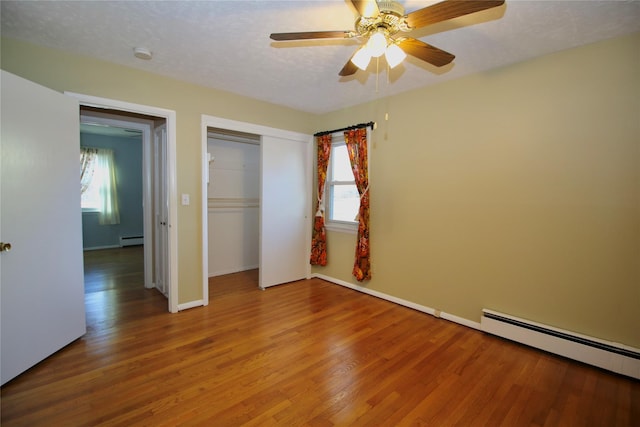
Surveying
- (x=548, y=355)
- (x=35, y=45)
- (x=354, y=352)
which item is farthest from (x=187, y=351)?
(x=548, y=355)

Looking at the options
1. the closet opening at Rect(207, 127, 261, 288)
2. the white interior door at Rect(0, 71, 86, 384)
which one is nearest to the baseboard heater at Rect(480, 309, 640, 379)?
the closet opening at Rect(207, 127, 261, 288)

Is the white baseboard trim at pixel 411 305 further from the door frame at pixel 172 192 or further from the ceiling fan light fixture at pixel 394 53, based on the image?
the ceiling fan light fixture at pixel 394 53

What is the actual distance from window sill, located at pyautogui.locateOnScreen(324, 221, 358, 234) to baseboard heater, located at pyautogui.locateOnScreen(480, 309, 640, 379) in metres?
1.77

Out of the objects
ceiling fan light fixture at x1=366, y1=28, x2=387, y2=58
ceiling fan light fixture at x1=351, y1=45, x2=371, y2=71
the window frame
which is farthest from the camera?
the window frame

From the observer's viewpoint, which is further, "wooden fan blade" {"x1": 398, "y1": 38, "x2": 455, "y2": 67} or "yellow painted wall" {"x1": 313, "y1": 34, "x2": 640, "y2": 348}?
"yellow painted wall" {"x1": 313, "y1": 34, "x2": 640, "y2": 348}

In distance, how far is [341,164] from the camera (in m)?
4.18

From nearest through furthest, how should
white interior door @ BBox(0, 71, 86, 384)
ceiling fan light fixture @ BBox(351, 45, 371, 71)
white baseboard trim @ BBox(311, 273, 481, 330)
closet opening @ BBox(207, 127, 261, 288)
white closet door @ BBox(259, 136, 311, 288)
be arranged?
1. ceiling fan light fixture @ BBox(351, 45, 371, 71)
2. white interior door @ BBox(0, 71, 86, 384)
3. white baseboard trim @ BBox(311, 273, 481, 330)
4. white closet door @ BBox(259, 136, 311, 288)
5. closet opening @ BBox(207, 127, 261, 288)

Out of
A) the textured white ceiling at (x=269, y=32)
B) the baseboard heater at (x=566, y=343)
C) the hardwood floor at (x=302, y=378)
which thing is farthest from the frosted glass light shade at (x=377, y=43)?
the baseboard heater at (x=566, y=343)

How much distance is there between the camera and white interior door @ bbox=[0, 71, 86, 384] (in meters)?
1.92

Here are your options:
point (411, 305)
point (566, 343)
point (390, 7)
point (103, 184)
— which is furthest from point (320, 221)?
point (103, 184)

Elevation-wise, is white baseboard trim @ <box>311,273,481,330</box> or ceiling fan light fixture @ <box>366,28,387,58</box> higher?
ceiling fan light fixture @ <box>366,28,387,58</box>

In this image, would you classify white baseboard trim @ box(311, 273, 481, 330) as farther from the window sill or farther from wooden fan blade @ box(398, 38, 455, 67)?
wooden fan blade @ box(398, 38, 455, 67)

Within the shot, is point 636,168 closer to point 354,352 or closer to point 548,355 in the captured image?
point 548,355

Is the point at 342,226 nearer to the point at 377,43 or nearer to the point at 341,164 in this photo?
the point at 341,164
